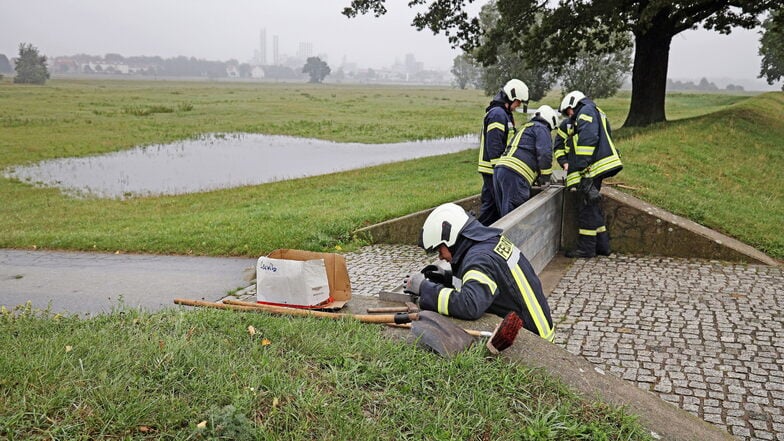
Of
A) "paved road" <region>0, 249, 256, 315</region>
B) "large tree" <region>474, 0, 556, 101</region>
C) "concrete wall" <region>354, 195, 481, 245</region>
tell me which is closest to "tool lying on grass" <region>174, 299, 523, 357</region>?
"paved road" <region>0, 249, 256, 315</region>

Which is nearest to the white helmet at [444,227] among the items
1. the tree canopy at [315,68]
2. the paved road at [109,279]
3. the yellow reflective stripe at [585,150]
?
the paved road at [109,279]

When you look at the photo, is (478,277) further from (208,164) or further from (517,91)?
(208,164)

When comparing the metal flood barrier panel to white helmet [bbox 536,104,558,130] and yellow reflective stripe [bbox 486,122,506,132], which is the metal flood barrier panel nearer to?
white helmet [bbox 536,104,558,130]

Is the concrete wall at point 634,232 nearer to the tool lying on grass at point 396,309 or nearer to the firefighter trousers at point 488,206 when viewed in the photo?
the firefighter trousers at point 488,206

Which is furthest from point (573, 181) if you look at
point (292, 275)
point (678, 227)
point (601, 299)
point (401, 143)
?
point (401, 143)

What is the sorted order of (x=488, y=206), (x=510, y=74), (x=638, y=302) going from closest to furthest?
(x=638, y=302)
(x=488, y=206)
(x=510, y=74)

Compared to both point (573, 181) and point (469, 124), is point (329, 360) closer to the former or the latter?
point (573, 181)

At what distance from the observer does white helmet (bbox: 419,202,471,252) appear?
15.4ft

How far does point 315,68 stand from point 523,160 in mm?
192659

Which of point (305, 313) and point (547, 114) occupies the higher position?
point (547, 114)

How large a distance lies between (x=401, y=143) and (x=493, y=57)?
1141cm

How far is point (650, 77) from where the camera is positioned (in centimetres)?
2170

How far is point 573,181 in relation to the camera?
9.54 metres

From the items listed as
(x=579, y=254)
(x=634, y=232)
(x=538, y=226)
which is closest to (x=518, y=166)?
(x=538, y=226)
